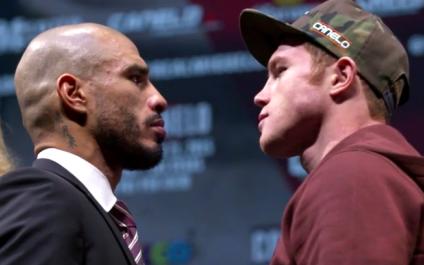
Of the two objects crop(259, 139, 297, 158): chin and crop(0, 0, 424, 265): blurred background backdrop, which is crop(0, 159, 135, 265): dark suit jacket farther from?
crop(0, 0, 424, 265): blurred background backdrop

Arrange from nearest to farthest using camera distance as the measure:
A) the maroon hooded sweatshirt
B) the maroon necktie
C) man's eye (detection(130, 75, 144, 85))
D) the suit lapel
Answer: the maroon hooded sweatshirt
the suit lapel
the maroon necktie
man's eye (detection(130, 75, 144, 85))

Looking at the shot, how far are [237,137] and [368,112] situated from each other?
179 centimetres

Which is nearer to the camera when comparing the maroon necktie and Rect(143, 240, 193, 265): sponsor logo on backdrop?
the maroon necktie

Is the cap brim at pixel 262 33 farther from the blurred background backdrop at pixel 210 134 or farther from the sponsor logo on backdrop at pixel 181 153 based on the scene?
the sponsor logo on backdrop at pixel 181 153

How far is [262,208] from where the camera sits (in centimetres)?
343

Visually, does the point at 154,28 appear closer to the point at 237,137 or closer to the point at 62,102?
the point at 237,137

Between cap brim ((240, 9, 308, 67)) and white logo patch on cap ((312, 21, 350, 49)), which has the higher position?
white logo patch on cap ((312, 21, 350, 49))

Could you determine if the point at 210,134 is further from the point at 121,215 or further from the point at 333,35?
the point at 333,35

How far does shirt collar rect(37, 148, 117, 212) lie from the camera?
1.83 m

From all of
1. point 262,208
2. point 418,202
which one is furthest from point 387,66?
point 262,208

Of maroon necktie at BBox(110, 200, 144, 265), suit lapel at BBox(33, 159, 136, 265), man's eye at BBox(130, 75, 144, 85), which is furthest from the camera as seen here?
man's eye at BBox(130, 75, 144, 85)

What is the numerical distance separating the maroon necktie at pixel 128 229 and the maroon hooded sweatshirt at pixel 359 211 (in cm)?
30

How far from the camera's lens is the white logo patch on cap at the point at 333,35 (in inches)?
69.2

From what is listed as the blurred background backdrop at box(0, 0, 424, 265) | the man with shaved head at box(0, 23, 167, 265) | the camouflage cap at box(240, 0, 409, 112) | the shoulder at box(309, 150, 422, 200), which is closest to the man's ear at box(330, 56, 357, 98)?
the camouflage cap at box(240, 0, 409, 112)
